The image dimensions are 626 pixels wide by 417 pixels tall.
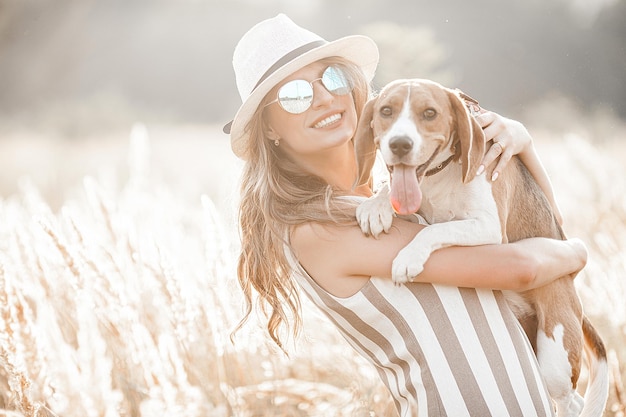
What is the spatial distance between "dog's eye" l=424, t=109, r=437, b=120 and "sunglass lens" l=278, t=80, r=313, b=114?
520 mm

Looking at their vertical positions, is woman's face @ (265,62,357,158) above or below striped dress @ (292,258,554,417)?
above

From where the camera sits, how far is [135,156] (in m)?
4.27

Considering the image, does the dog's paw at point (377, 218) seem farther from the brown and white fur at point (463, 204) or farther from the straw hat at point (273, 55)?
the straw hat at point (273, 55)

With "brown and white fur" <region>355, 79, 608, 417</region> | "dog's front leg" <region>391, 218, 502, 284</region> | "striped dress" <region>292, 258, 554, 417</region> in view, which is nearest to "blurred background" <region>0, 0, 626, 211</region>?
"brown and white fur" <region>355, 79, 608, 417</region>

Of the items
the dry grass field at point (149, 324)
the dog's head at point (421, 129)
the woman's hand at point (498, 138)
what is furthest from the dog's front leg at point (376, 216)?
the dry grass field at point (149, 324)

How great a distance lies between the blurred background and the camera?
21188mm

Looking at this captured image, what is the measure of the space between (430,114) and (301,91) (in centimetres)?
57

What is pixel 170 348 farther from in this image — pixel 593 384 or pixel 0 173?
pixel 0 173

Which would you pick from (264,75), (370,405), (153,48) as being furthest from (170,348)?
(153,48)

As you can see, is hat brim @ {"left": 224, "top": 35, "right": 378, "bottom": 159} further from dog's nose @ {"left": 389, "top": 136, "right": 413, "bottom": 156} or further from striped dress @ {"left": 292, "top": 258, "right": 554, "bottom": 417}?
striped dress @ {"left": 292, "top": 258, "right": 554, "bottom": 417}

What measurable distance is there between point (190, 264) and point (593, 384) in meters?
2.07

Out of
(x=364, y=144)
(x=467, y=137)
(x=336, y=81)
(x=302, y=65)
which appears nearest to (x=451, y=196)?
(x=467, y=137)

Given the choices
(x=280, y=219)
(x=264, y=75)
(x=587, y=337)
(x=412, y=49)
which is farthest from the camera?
(x=412, y=49)

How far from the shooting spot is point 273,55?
3404 mm
